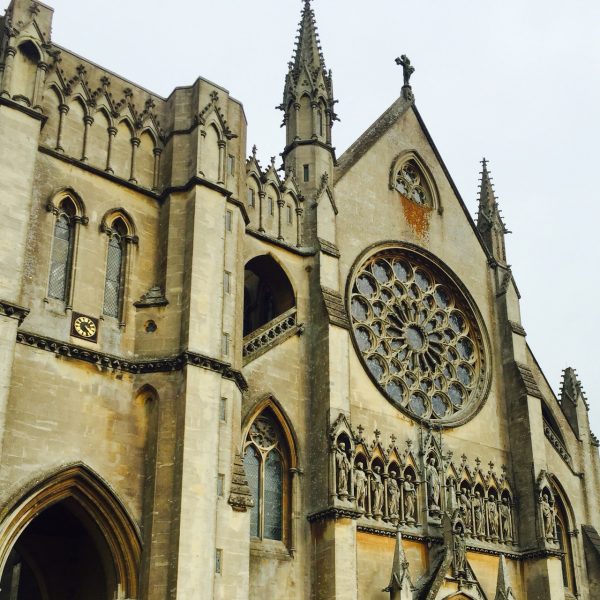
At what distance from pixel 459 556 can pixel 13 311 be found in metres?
12.1

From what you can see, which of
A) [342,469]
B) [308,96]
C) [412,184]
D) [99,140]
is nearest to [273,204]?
[308,96]

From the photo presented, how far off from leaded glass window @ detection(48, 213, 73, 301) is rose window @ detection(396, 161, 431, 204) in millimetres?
11554

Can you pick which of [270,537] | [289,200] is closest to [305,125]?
[289,200]

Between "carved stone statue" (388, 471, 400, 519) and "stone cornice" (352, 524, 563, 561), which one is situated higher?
"carved stone statue" (388, 471, 400, 519)

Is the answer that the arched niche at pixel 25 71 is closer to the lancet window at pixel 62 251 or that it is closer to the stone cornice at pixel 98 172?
the stone cornice at pixel 98 172

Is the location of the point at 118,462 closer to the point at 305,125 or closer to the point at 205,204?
the point at 205,204

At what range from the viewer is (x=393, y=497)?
23.2 meters

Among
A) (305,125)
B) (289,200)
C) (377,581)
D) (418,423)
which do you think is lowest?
(377,581)

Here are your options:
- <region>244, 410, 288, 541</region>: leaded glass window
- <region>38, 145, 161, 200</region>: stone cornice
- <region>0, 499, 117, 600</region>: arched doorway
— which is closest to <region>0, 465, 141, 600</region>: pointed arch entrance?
<region>0, 499, 117, 600</region>: arched doorway

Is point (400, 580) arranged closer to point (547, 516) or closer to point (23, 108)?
point (547, 516)

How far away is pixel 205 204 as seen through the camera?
20688 mm

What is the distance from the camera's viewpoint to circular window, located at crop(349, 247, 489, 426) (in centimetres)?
2534

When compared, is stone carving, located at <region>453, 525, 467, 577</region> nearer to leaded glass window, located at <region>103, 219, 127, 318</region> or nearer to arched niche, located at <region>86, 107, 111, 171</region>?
leaded glass window, located at <region>103, 219, 127, 318</region>

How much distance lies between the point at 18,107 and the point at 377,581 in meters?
12.8
